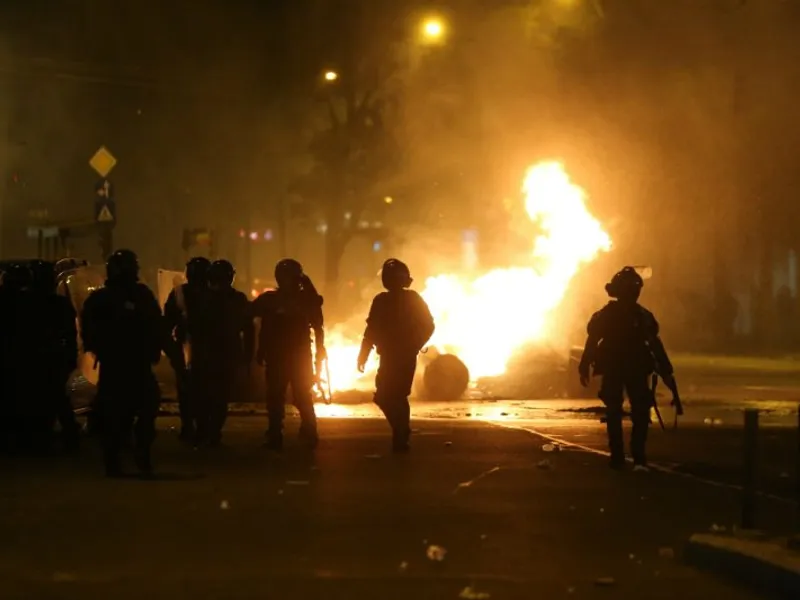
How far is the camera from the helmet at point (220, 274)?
39.5ft

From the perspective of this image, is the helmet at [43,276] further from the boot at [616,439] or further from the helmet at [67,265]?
the boot at [616,439]

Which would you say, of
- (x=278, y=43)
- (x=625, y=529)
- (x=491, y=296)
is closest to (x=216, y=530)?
(x=625, y=529)

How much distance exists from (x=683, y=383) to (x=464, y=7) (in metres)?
9.81

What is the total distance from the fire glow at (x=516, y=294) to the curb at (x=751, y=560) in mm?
15593

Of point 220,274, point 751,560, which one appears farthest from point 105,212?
point 751,560

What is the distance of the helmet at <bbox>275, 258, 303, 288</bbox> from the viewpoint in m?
11.8

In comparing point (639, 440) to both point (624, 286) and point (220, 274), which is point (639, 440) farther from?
point (220, 274)

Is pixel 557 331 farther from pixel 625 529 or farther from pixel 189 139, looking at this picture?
pixel 625 529

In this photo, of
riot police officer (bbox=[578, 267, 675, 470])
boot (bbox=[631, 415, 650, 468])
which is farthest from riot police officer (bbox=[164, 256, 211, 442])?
boot (bbox=[631, 415, 650, 468])

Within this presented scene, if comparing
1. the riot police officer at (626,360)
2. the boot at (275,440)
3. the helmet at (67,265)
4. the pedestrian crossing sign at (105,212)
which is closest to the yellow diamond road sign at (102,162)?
the pedestrian crossing sign at (105,212)

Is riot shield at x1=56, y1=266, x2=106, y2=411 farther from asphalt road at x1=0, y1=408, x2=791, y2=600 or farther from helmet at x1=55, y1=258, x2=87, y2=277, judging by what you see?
asphalt road at x1=0, y1=408, x2=791, y2=600

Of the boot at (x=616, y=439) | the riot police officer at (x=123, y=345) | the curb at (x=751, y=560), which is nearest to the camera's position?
the curb at (x=751, y=560)

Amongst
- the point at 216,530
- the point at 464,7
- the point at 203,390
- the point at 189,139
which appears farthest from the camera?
the point at 189,139

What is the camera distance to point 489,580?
675cm
